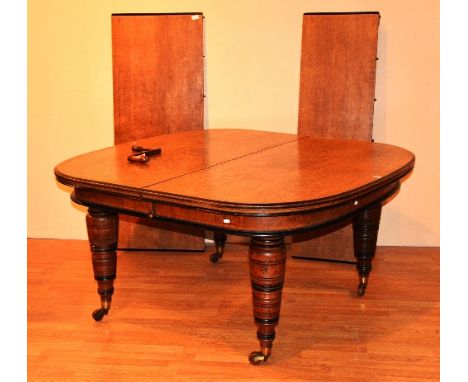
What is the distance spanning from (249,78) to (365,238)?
1.29m

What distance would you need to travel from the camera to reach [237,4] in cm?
434

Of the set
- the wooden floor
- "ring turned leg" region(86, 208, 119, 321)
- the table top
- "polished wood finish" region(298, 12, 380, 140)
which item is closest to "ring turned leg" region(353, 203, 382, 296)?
the wooden floor

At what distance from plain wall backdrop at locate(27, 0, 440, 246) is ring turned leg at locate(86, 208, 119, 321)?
1325mm

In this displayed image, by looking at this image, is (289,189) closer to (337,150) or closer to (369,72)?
→ (337,150)

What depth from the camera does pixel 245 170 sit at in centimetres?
314

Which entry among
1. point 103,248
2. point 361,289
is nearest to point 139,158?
point 103,248

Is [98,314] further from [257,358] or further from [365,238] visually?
[365,238]

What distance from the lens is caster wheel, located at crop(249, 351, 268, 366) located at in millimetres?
3027

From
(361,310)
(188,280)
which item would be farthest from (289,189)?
(188,280)

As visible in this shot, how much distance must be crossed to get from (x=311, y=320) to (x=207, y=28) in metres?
1.88

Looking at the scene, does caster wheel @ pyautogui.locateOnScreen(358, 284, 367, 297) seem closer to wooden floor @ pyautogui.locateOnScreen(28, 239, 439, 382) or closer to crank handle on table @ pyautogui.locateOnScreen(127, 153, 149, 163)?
wooden floor @ pyautogui.locateOnScreen(28, 239, 439, 382)

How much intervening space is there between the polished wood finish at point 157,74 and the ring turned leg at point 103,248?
0.95 meters

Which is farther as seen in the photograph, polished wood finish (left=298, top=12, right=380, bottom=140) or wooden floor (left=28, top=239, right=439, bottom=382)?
polished wood finish (left=298, top=12, right=380, bottom=140)

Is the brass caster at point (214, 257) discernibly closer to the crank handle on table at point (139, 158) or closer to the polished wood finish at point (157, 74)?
the polished wood finish at point (157, 74)
